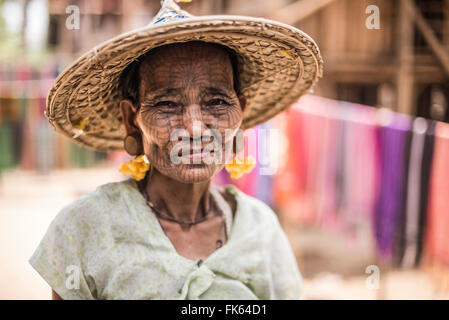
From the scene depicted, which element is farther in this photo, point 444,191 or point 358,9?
point 358,9

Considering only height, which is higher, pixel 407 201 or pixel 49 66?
pixel 49 66

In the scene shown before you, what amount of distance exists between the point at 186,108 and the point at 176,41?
0.23m

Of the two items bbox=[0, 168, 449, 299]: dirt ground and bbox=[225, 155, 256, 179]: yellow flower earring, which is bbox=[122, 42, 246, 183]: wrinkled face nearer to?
bbox=[225, 155, 256, 179]: yellow flower earring

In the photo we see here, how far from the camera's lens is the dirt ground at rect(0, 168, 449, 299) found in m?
4.67

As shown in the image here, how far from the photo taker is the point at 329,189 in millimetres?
4684

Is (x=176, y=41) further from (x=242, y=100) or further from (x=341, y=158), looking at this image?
(x=341, y=158)

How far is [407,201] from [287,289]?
2.37 metres

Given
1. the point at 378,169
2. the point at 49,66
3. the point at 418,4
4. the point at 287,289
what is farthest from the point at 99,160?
the point at 287,289

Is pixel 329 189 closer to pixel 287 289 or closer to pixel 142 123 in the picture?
pixel 287 289

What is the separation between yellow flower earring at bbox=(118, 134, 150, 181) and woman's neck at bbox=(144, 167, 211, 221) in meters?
0.04

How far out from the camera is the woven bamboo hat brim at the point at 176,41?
53.7 inches

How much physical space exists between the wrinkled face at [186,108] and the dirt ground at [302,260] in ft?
8.22

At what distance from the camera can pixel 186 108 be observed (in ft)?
5.05

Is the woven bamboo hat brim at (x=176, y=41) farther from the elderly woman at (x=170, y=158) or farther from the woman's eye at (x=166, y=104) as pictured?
the woman's eye at (x=166, y=104)
